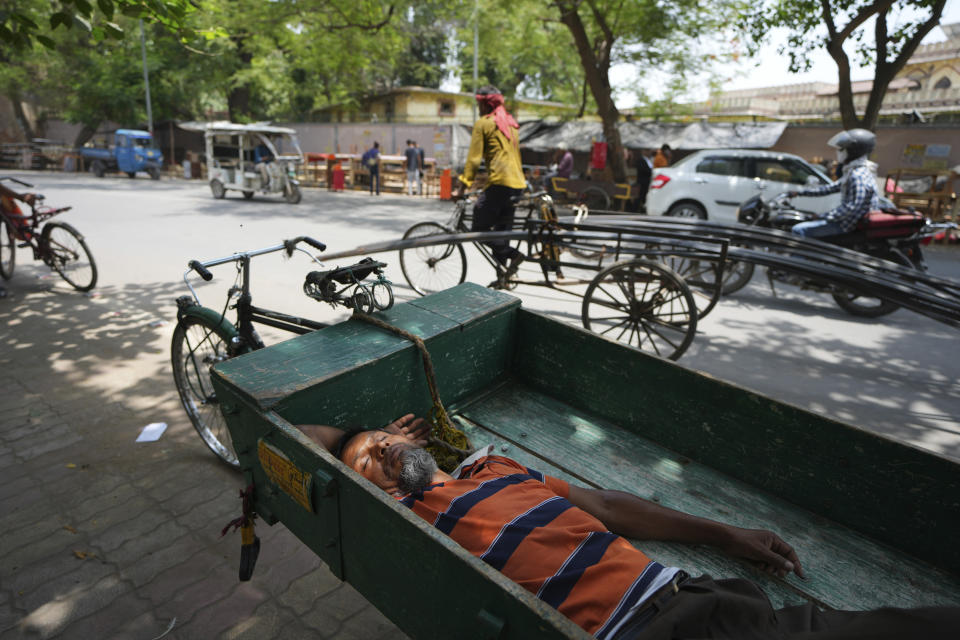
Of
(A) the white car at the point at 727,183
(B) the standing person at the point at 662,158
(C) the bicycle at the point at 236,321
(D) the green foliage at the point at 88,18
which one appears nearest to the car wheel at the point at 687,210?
(A) the white car at the point at 727,183

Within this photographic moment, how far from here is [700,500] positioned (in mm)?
2229

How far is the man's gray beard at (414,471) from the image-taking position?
1902 millimetres

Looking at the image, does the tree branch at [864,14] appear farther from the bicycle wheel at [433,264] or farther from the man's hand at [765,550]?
the man's hand at [765,550]

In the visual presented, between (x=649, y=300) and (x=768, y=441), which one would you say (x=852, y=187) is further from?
(x=768, y=441)

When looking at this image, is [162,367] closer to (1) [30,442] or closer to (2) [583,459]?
(1) [30,442]

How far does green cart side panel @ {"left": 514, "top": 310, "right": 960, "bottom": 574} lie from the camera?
1.87 m

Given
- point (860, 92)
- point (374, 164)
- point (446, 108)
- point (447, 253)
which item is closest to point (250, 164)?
→ point (374, 164)

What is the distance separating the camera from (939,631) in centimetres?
104

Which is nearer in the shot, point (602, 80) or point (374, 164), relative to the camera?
point (602, 80)

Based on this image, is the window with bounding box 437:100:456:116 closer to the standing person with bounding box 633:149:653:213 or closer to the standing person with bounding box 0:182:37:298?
the standing person with bounding box 633:149:653:213

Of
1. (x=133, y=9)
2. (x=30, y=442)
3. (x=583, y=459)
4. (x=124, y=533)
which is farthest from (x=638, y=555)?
(x=133, y=9)

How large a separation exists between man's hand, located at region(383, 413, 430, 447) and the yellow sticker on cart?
58 centimetres

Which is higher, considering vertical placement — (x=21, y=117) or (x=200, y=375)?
(x=21, y=117)

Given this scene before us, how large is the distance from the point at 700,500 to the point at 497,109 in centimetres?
→ 440
